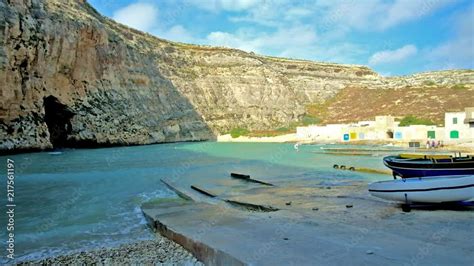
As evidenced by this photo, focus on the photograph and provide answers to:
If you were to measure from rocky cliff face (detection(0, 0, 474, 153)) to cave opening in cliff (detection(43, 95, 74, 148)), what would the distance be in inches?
6.1

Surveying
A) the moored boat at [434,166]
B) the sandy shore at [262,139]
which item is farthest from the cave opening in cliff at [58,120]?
the moored boat at [434,166]

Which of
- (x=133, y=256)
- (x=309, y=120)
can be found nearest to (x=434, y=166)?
(x=133, y=256)

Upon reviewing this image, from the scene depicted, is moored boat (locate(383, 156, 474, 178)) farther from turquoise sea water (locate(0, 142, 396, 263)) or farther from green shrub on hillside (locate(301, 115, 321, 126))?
green shrub on hillside (locate(301, 115, 321, 126))

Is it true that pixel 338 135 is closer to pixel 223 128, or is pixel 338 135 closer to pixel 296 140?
pixel 296 140

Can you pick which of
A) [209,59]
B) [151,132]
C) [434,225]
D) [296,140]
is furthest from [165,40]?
[434,225]

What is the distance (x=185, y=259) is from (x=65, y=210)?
7.82 metres

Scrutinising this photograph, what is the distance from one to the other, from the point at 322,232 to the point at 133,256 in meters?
3.76

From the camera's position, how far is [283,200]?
13617 mm

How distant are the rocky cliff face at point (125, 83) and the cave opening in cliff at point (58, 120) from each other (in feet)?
0.51

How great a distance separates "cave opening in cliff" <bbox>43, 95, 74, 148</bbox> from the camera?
181ft

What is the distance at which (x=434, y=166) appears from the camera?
1298 centimetres

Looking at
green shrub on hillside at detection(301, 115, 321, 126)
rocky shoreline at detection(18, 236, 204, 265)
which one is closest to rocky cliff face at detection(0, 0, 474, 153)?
green shrub on hillside at detection(301, 115, 321, 126)

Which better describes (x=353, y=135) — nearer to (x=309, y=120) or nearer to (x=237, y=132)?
(x=237, y=132)

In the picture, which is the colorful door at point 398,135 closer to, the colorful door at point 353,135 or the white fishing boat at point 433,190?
the colorful door at point 353,135
